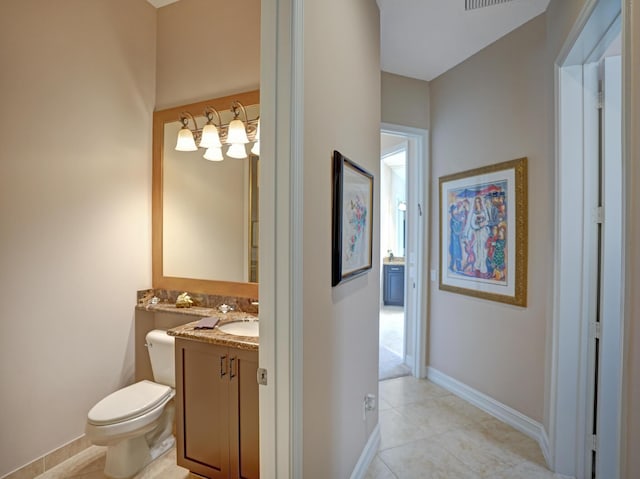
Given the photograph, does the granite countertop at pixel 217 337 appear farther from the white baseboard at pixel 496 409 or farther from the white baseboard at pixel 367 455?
the white baseboard at pixel 496 409

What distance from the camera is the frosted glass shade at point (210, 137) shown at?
7.82 feet

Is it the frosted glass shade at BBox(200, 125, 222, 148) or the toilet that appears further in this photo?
the frosted glass shade at BBox(200, 125, 222, 148)

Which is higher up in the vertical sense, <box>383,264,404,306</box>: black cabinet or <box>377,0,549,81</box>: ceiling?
<box>377,0,549,81</box>: ceiling

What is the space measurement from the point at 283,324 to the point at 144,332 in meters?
1.97

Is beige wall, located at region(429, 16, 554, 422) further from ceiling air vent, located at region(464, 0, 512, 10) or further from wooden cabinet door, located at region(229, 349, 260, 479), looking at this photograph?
wooden cabinet door, located at region(229, 349, 260, 479)

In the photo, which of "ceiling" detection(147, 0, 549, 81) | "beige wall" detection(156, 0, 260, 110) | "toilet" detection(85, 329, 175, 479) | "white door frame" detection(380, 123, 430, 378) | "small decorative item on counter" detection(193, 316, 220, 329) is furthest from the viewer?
"white door frame" detection(380, 123, 430, 378)

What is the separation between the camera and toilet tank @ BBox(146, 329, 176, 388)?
221 centimetres

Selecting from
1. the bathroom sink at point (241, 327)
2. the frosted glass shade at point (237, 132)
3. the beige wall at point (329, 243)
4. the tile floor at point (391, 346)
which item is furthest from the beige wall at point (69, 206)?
the tile floor at point (391, 346)

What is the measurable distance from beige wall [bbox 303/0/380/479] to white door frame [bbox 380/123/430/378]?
130 centimetres

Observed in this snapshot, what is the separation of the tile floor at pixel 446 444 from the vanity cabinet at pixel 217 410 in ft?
2.57

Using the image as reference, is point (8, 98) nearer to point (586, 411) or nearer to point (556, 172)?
point (556, 172)

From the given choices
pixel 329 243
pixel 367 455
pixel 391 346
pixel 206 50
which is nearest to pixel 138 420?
pixel 367 455

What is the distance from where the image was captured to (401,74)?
312cm

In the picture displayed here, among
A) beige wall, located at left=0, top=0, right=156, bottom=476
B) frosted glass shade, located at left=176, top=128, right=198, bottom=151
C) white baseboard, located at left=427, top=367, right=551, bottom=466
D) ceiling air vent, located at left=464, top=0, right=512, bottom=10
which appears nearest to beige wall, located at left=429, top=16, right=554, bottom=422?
white baseboard, located at left=427, top=367, right=551, bottom=466
